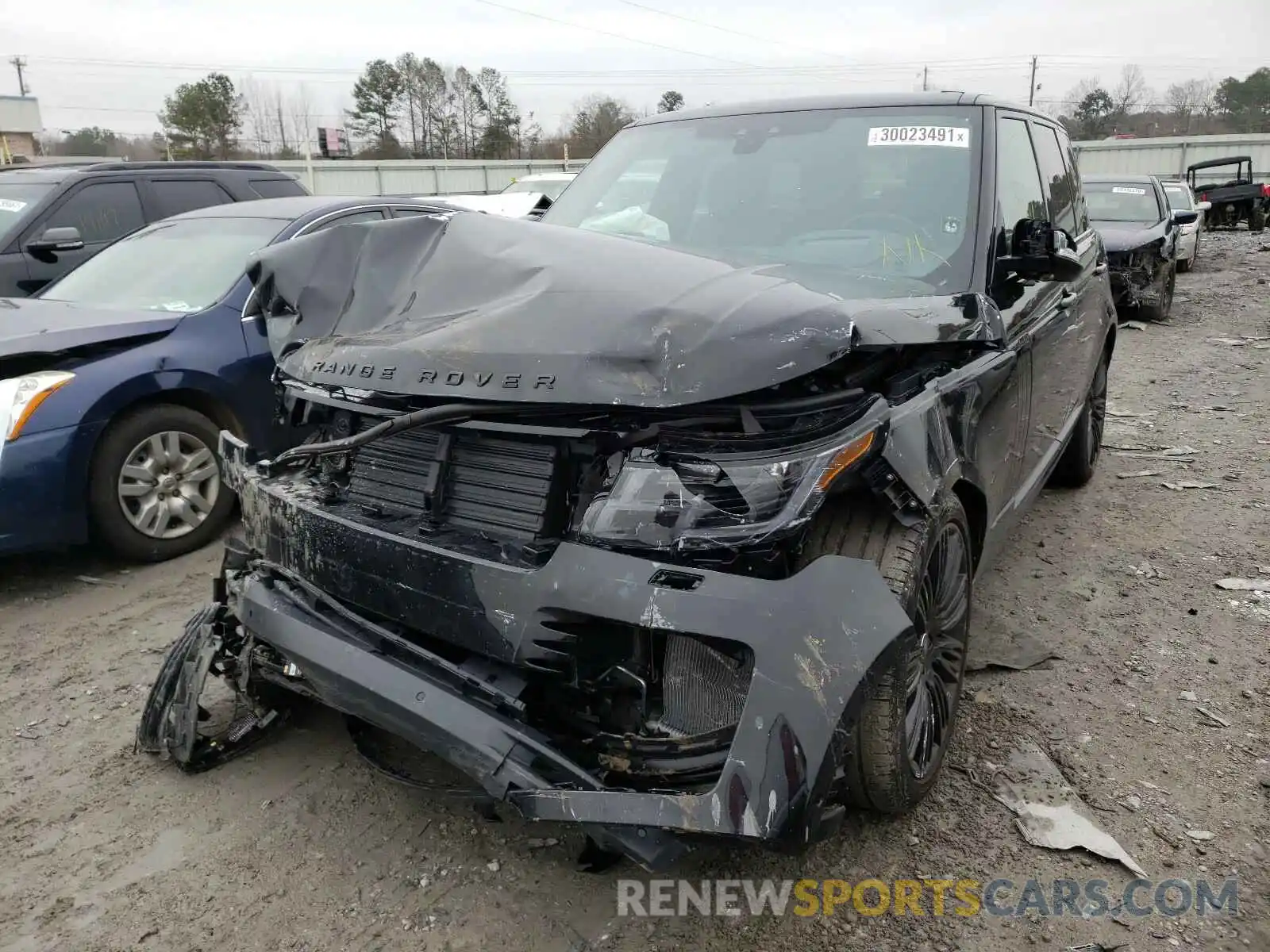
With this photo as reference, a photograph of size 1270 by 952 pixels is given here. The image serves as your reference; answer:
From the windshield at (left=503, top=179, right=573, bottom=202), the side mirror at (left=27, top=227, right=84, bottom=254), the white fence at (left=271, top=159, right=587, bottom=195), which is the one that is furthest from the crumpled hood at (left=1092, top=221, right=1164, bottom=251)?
the white fence at (left=271, top=159, right=587, bottom=195)

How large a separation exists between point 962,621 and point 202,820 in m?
2.24

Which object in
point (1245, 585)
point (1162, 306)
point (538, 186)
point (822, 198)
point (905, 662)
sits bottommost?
point (1245, 585)

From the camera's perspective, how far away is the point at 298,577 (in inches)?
92.0

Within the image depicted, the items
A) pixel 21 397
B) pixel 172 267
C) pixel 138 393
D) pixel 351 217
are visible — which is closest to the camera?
pixel 21 397

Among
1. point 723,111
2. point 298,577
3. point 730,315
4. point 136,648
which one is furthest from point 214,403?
point 730,315

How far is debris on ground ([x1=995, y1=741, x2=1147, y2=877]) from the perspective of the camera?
7.71 feet

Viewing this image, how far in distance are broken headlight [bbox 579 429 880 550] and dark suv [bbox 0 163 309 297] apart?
6107 millimetres

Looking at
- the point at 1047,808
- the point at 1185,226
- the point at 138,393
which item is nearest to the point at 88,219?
the point at 138,393

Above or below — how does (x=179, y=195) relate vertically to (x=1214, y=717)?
above

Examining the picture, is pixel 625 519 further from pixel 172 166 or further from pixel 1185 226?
pixel 1185 226

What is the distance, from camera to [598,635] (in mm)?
1849

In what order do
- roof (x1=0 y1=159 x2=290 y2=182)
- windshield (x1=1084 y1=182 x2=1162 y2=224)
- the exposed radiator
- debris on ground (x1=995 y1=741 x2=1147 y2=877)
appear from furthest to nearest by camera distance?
windshield (x1=1084 y1=182 x2=1162 y2=224), roof (x1=0 y1=159 x2=290 y2=182), debris on ground (x1=995 y1=741 x2=1147 y2=877), the exposed radiator

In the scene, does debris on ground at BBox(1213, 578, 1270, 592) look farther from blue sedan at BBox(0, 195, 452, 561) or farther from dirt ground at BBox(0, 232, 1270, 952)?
blue sedan at BBox(0, 195, 452, 561)

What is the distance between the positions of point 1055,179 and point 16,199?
24.2ft
